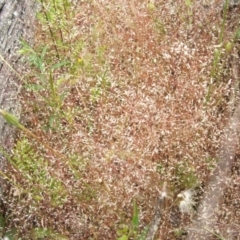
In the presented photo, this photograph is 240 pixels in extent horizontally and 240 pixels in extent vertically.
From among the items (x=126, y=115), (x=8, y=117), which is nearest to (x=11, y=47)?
(x=126, y=115)

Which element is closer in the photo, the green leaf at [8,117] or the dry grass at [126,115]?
the green leaf at [8,117]

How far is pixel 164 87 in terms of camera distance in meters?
2.41

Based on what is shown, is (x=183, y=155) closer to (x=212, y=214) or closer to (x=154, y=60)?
(x=212, y=214)

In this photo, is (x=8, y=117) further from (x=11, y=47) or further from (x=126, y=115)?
(x=11, y=47)

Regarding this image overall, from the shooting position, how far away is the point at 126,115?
237cm

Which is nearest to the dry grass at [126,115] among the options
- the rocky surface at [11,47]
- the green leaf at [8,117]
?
the rocky surface at [11,47]

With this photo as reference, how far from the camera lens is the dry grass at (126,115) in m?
2.12

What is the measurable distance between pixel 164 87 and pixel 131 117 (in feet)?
0.82

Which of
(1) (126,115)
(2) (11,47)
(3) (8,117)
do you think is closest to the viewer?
(3) (8,117)

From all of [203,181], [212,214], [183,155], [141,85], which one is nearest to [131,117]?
[141,85]

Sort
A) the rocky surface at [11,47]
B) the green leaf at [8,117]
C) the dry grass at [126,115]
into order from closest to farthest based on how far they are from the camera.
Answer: the green leaf at [8,117], the dry grass at [126,115], the rocky surface at [11,47]

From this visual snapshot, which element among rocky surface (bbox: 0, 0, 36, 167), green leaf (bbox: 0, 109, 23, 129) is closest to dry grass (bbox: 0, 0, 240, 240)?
rocky surface (bbox: 0, 0, 36, 167)

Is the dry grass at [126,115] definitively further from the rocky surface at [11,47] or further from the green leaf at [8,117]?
the green leaf at [8,117]

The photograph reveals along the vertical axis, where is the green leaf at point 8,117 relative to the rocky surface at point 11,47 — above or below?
below
